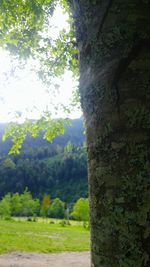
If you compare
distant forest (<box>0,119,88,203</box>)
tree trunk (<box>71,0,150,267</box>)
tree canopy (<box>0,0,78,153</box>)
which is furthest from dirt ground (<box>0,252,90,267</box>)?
distant forest (<box>0,119,88,203</box>)

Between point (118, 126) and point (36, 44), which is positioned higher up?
Result: point (36, 44)

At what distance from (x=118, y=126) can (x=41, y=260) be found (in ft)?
53.4

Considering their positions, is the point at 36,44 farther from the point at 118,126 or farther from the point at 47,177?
the point at 47,177

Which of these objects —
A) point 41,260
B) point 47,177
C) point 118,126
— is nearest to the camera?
point 118,126

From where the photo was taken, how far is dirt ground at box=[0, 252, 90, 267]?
48.4 feet

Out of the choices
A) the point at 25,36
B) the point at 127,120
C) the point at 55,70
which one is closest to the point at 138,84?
the point at 127,120

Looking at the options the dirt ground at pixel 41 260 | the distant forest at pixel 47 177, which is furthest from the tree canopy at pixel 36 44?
the distant forest at pixel 47 177

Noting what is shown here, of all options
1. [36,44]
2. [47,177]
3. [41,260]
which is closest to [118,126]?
[36,44]

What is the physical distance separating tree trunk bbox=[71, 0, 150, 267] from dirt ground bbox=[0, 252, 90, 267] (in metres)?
13.8

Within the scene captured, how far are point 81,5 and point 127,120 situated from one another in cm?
73

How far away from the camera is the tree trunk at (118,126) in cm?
123

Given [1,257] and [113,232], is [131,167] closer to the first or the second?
[113,232]

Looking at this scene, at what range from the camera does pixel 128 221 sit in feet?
4.02

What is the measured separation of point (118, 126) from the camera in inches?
52.5
